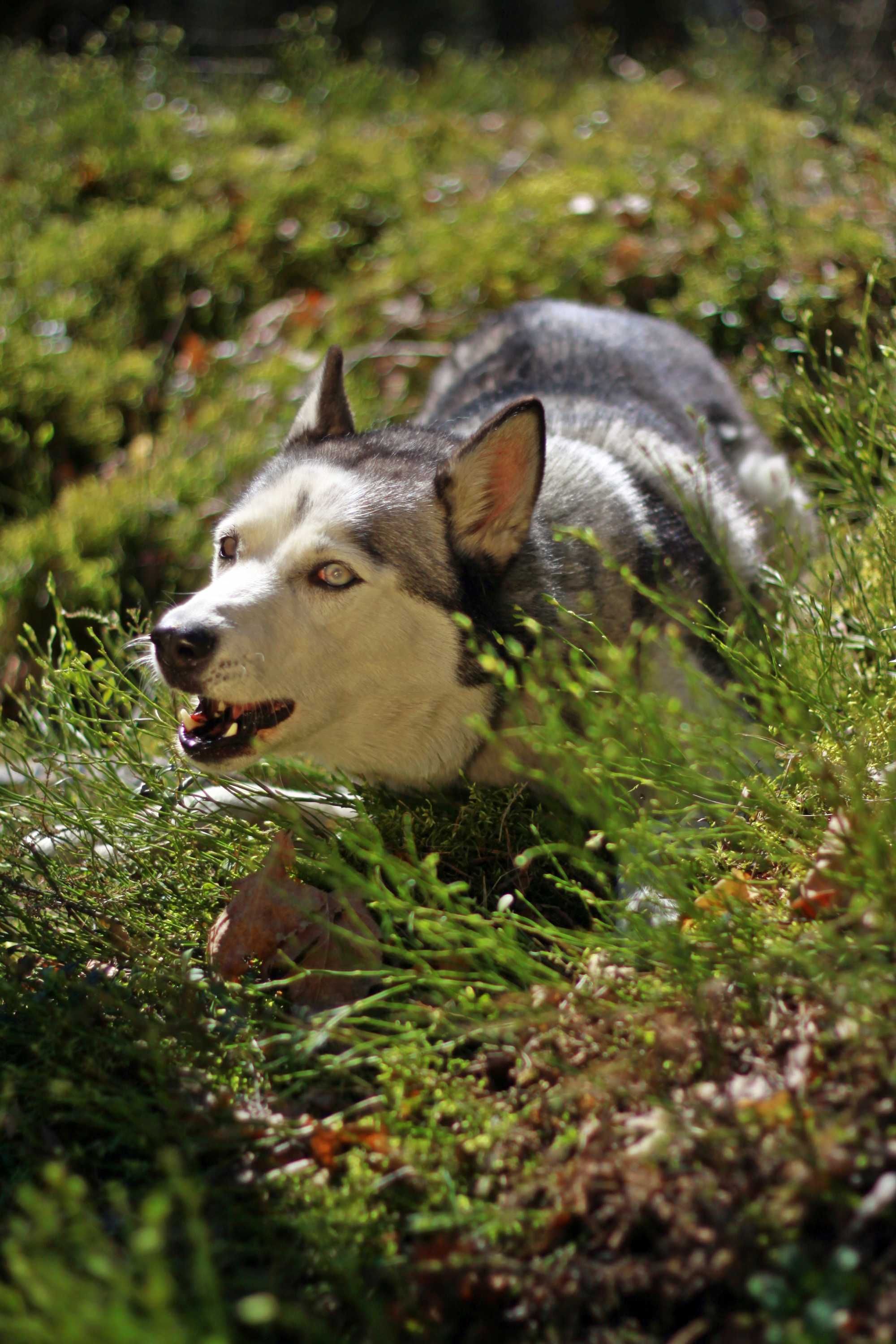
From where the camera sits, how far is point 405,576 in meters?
2.55

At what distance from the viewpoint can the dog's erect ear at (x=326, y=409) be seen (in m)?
3.02

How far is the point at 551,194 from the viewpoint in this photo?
5.83 m

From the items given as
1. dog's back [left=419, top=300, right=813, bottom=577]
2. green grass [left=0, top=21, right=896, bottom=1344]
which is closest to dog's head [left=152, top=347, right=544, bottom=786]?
green grass [left=0, top=21, right=896, bottom=1344]

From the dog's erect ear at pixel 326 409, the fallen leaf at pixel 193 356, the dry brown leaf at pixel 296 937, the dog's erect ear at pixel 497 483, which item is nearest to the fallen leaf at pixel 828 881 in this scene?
the dry brown leaf at pixel 296 937

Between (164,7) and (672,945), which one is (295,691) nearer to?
(672,945)

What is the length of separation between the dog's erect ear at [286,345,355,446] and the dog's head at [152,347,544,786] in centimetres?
29

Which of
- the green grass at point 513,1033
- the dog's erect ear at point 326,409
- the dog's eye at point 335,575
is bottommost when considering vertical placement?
the green grass at point 513,1033

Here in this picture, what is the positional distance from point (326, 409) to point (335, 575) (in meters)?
0.75

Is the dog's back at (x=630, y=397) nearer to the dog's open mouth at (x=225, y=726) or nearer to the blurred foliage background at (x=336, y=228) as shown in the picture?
the blurred foliage background at (x=336, y=228)

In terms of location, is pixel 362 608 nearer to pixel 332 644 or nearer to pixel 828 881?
pixel 332 644

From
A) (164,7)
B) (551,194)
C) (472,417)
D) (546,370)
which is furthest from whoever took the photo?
(164,7)

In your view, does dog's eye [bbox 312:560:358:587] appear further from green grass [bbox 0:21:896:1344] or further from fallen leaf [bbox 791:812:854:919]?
fallen leaf [bbox 791:812:854:919]

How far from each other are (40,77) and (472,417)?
20.2 ft

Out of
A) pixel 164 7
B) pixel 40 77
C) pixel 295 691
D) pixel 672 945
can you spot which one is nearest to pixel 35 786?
pixel 295 691
